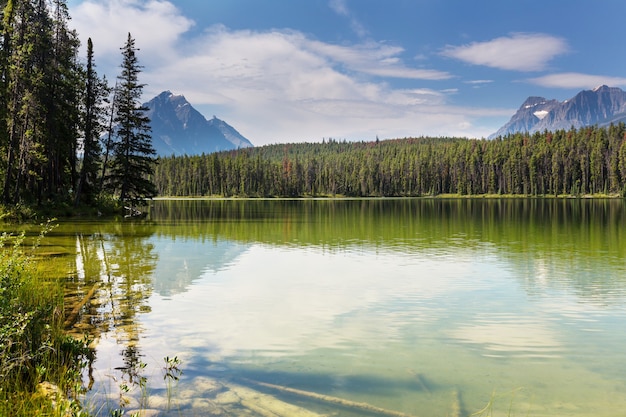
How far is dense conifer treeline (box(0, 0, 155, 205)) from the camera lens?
37.4 m

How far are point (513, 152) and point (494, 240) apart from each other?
17351cm

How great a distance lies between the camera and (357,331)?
12.5 meters

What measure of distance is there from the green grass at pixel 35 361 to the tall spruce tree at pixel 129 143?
48.6 metres

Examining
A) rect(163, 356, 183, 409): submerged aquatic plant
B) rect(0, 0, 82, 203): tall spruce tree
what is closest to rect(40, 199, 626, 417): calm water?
rect(163, 356, 183, 409): submerged aquatic plant

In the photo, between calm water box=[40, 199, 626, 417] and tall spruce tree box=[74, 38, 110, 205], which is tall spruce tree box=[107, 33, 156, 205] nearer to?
tall spruce tree box=[74, 38, 110, 205]

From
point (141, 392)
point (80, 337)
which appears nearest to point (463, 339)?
point (141, 392)

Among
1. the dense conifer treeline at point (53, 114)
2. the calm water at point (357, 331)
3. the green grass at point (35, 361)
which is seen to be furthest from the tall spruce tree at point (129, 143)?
the green grass at point (35, 361)

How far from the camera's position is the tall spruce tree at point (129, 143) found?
2303 inches

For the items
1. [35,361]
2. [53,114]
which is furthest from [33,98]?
[35,361]

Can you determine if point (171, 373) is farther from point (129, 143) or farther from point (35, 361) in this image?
point (129, 143)

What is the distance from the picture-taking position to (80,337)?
1110 cm

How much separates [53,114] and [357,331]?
4225 cm

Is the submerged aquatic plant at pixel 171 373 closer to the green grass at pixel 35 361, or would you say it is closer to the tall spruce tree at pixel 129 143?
the green grass at pixel 35 361

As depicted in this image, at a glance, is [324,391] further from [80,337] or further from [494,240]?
[494,240]
